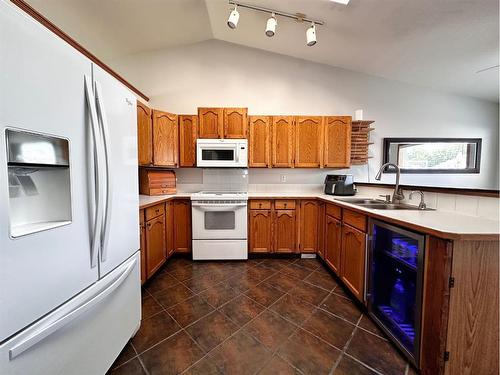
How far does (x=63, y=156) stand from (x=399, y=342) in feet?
7.13

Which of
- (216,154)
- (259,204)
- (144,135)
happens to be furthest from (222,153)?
(144,135)

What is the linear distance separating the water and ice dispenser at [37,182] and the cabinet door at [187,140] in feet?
6.94

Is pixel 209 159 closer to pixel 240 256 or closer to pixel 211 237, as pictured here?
pixel 211 237

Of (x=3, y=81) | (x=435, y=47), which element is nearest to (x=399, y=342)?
(x=3, y=81)

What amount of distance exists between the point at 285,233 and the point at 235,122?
5.66 feet

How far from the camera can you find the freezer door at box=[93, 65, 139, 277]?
3.28 ft

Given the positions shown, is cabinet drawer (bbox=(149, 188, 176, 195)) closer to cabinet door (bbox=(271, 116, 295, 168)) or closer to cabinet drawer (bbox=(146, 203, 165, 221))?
cabinet drawer (bbox=(146, 203, 165, 221))

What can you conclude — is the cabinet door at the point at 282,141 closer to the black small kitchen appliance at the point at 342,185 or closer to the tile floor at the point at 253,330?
the black small kitchen appliance at the point at 342,185

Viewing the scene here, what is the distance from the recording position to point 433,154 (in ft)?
11.1

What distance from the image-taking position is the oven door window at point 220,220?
105 inches

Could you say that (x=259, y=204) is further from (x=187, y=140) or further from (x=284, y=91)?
(x=284, y=91)

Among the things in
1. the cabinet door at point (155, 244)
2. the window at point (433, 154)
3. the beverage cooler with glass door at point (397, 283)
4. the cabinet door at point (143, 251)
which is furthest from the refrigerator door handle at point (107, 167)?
the window at point (433, 154)

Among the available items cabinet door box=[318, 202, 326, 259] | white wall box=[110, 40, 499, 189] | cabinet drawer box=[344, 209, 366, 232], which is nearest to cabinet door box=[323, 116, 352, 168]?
white wall box=[110, 40, 499, 189]

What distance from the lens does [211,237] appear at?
2650 mm
